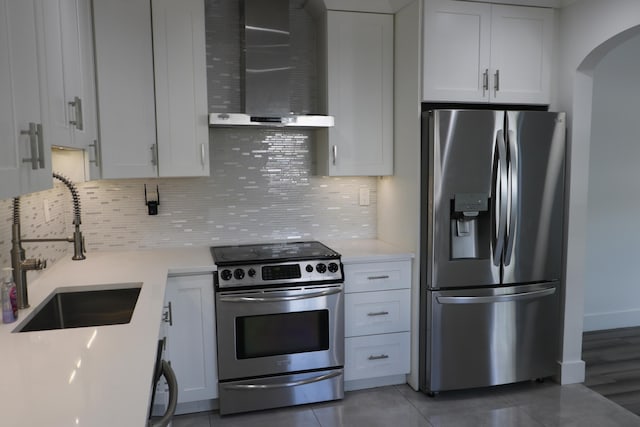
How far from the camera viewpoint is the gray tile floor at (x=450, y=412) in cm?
285

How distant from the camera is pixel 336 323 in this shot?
305cm

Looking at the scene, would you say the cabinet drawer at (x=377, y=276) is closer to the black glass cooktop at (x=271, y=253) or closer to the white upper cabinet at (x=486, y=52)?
the black glass cooktop at (x=271, y=253)

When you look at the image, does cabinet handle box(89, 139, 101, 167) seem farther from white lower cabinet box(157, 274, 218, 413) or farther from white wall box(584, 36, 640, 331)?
white wall box(584, 36, 640, 331)

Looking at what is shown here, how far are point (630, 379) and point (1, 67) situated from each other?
12.7ft

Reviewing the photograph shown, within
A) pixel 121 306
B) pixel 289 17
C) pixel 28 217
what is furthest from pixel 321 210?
pixel 28 217

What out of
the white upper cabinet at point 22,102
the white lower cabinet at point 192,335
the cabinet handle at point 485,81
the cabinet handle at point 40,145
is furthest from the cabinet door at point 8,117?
the cabinet handle at point 485,81

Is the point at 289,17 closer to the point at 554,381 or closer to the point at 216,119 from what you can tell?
the point at 216,119

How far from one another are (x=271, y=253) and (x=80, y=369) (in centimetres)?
176

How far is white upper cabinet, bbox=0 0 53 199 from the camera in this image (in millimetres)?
1266

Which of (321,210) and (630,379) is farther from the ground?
(321,210)

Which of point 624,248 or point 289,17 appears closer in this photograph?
point 289,17

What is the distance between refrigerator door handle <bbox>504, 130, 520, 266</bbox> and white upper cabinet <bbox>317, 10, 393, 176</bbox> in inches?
30.3

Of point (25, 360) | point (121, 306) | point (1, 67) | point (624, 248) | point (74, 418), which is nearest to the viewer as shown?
point (74, 418)

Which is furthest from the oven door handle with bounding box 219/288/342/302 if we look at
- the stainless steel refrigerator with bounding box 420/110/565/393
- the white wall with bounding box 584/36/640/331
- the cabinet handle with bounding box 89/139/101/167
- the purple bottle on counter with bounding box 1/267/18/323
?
the white wall with bounding box 584/36/640/331
